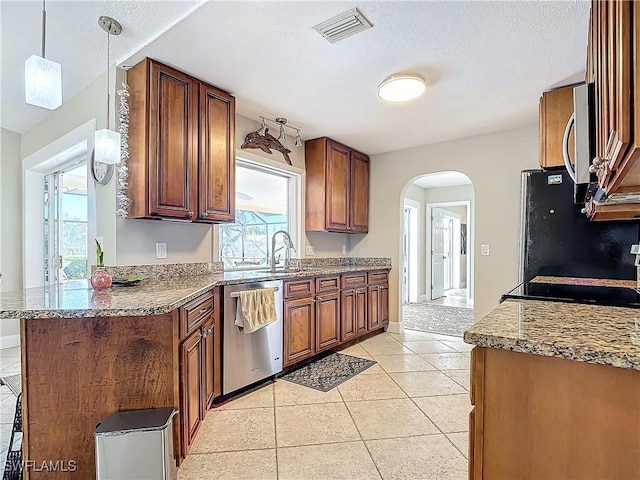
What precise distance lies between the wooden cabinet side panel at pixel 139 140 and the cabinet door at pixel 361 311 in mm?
2426

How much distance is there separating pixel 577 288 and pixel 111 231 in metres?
2.97

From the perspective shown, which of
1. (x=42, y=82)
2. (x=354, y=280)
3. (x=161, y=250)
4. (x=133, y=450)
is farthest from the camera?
(x=354, y=280)

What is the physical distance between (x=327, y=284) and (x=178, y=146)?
1869mm

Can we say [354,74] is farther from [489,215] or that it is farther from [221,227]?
[489,215]

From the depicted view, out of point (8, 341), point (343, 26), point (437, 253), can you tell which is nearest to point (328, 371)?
point (343, 26)

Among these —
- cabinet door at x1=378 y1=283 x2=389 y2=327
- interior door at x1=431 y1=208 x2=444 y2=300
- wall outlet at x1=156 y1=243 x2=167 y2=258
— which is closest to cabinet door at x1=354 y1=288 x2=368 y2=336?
cabinet door at x1=378 y1=283 x2=389 y2=327

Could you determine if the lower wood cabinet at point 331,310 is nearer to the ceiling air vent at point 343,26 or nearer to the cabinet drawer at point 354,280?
the cabinet drawer at point 354,280

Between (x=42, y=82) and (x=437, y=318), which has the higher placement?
(x=42, y=82)

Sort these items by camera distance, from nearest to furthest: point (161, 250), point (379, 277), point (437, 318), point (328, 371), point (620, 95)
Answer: point (620, 95), point (161, 250), point (328, 371), point (379, 277), point (437, 318)

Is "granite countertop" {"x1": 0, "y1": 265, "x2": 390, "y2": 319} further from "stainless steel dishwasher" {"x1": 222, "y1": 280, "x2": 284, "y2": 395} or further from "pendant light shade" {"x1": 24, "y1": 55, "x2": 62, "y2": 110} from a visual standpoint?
"pendant light shade" {"x1": 24, "y1": 55, "x2": 62, "y2": 110}

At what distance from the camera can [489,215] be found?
12.6ft

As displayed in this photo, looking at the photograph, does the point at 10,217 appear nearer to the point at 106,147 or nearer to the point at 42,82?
the point at 106,147

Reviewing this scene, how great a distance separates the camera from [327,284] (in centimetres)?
351

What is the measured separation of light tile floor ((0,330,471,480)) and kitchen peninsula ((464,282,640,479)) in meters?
0.88
